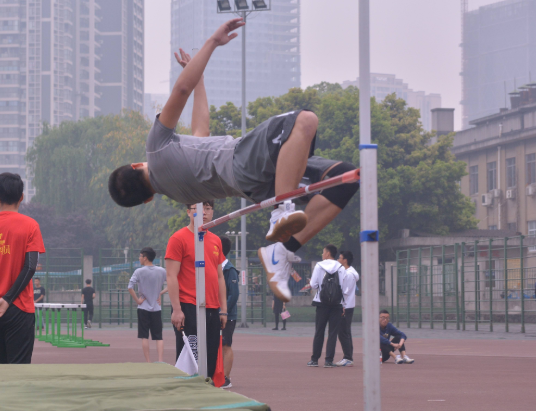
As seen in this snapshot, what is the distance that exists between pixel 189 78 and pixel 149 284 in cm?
782

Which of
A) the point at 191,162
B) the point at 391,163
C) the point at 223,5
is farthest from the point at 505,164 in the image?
the point at 191,162

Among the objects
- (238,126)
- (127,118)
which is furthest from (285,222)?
(127,118)

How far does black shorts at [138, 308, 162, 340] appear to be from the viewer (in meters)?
11.5

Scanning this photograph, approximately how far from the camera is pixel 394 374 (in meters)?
10.7

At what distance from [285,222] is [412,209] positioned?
38.0 meters

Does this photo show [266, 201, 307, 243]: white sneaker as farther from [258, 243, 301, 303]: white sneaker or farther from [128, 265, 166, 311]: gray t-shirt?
[128, 265, 166, 311]: gray t-shirt

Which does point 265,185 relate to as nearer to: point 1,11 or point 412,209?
point 412,209

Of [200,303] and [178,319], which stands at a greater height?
[200,303]

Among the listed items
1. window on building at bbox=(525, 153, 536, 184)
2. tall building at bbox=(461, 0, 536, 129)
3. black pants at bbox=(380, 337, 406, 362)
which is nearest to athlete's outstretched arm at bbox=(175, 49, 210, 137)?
black pants at bbox=(380, 337, 406, 362)

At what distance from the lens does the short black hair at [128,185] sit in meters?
4.66

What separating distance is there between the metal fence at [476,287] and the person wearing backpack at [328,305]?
10026 mm

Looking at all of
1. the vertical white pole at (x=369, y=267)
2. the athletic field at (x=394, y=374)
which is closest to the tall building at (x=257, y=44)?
the athletic field at (x=394, y=374)

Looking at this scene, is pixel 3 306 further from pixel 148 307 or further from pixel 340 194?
pixel 148 307

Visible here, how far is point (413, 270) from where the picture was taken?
88.1 feet
